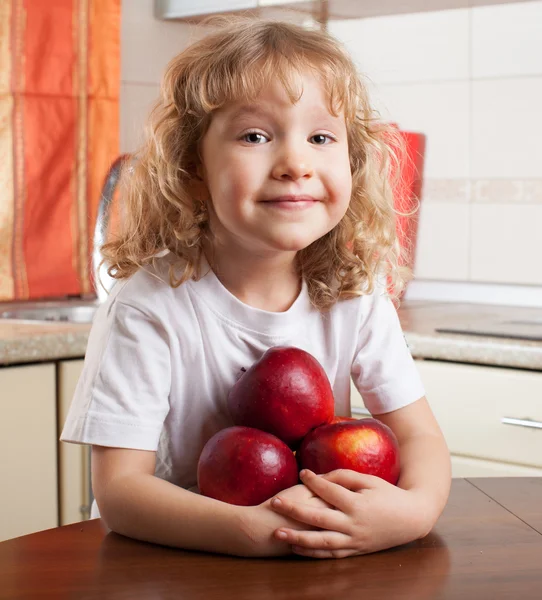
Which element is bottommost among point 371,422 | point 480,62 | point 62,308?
point 62,308

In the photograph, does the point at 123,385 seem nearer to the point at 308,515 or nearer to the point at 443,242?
the point at 308,515

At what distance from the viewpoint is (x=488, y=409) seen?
1.74m

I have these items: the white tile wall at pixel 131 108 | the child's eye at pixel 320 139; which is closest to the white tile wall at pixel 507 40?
the white tile wall at pixel 131 108

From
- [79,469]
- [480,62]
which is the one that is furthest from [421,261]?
[79,469]

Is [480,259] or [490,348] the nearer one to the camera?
[490,348]

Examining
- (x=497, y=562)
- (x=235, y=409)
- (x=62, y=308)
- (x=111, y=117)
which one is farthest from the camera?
(x=111, y=117)

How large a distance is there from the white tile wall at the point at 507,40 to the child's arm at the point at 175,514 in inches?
Result: 66.2

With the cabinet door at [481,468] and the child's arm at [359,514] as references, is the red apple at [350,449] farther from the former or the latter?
the cabinet door at [481,468]

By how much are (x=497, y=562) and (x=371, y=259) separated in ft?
1.58

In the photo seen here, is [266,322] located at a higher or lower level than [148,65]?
lower

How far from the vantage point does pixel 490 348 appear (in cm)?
173

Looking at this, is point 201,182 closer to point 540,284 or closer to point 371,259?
point 371,259

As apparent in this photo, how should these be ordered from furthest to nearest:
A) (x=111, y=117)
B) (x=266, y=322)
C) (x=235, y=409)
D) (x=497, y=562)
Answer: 1. (x=111, y=117)
2. (x=266, y=322)
3. (x=235, y=409)
4. (x=497, y=562)

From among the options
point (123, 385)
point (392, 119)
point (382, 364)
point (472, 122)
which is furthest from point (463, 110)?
point (123, 385)
